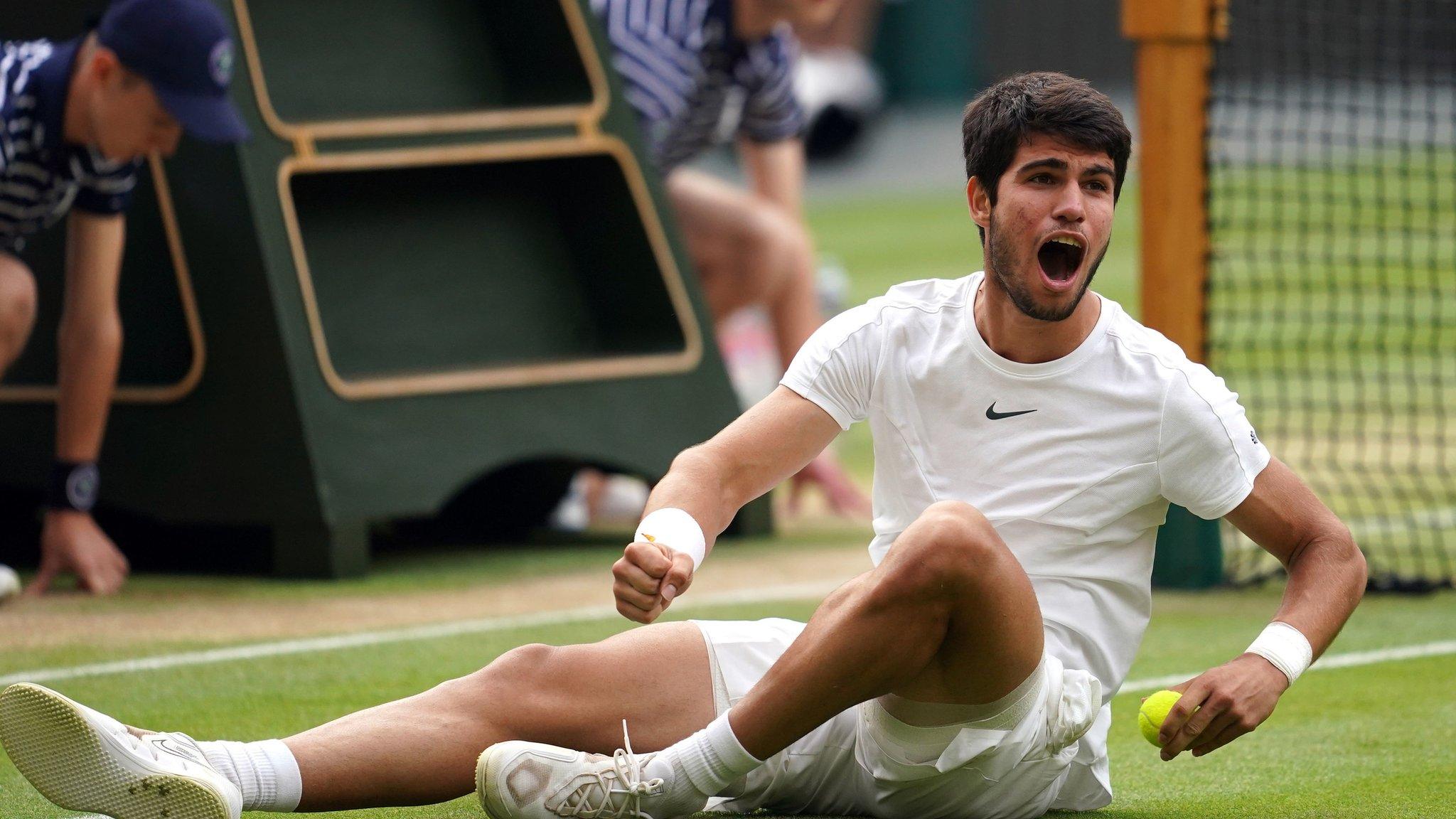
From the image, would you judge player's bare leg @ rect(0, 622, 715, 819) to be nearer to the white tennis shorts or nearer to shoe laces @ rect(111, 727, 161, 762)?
shoe laces @ rect(111, 727, 161, 762)

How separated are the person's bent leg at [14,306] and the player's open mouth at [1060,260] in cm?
341

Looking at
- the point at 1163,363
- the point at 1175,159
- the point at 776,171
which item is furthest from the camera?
the point at 776,171

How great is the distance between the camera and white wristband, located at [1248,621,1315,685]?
3.22 meters

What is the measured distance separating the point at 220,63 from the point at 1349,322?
9.01 metres

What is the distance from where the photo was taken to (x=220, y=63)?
18.3 feet

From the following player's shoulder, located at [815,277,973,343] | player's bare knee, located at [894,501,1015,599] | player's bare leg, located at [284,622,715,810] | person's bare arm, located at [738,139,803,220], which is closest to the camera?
player's bare knee, located at [894,501,1015,599]

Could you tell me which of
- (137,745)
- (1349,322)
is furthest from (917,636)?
(1349,322)

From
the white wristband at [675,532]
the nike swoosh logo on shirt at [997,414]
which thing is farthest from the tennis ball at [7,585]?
the nike swoosh logo on shirt at [997,414]

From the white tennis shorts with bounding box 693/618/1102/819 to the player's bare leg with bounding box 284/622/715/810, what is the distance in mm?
76

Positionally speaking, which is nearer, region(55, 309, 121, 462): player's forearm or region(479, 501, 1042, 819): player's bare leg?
region(479, 501, 1042, 819): player's bare leg

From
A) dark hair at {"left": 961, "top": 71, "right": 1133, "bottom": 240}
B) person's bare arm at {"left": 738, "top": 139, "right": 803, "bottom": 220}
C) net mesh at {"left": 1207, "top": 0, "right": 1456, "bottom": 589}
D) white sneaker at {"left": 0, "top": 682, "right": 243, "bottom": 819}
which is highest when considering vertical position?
dark hair at {"left": 961, "top": 71, "right": 1133, "bottom": 240}

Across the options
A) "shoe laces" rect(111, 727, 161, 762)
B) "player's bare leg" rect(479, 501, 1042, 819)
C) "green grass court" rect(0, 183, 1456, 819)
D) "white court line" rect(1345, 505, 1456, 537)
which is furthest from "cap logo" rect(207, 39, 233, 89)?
"white court line" rect(1345, 505, 1456, 537)

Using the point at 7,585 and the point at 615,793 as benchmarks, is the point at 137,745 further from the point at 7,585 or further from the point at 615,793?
the point at 7,585

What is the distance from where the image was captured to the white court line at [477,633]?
482cm
